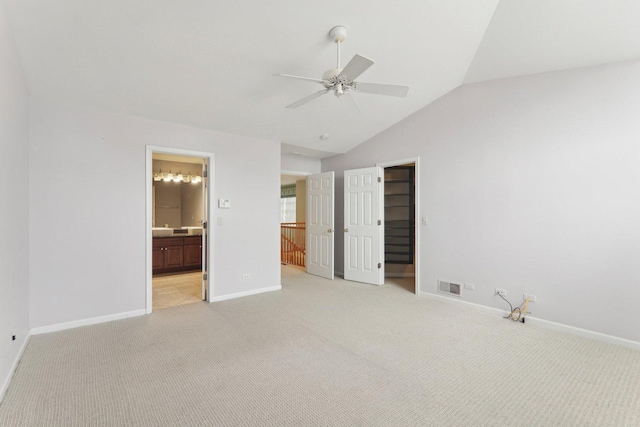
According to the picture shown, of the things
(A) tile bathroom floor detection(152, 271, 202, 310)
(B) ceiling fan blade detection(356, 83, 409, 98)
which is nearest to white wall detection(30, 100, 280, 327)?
(A) tile bathroom floor detection(152, 271, 202, 310)

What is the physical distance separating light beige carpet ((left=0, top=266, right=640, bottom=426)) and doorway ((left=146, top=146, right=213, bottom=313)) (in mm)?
968

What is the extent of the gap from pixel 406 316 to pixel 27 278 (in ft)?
13.6

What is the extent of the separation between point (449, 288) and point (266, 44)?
3.88 metres

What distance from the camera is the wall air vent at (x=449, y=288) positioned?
4210 mm

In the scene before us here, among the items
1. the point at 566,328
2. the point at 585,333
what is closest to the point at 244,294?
the point at 566,328

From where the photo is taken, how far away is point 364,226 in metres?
5.41

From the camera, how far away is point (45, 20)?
2273 millimetres

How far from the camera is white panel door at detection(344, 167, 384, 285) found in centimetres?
525

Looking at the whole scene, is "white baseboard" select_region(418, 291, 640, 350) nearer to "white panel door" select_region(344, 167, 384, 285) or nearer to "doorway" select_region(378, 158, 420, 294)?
"white panel door" select_region(344, 167, 384, 285)

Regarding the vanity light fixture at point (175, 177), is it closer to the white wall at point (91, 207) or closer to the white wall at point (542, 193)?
the white wall at point (91, 207)

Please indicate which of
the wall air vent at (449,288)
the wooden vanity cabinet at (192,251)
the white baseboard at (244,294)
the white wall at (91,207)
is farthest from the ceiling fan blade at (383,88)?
the wooden vanity cabinet at (192,251)

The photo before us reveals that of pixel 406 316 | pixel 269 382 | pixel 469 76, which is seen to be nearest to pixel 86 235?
pixel 269 382

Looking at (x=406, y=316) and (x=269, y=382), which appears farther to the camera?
(x=406, y=316)

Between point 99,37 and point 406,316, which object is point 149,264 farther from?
point 406,316
